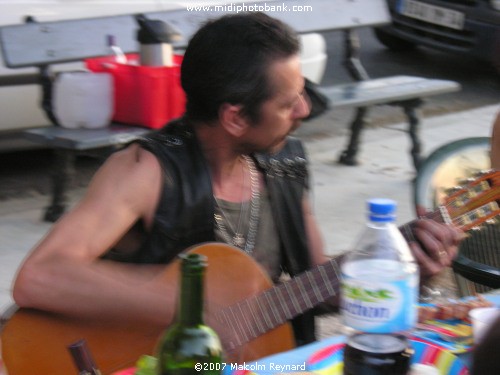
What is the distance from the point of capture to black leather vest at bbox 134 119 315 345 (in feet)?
7.66

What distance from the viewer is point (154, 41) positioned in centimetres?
445

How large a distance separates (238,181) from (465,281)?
854 millimetres

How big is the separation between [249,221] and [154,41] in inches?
84.9

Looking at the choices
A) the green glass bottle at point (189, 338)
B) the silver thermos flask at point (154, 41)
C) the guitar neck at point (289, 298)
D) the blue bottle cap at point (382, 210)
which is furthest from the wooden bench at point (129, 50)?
the green glass bottle at point (189, 338)

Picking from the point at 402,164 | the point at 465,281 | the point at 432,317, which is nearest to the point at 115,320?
the point at 432,317

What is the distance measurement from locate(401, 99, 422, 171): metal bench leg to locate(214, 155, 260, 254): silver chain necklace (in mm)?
3094

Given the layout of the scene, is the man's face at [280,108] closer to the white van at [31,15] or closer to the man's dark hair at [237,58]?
the man's dark hair at [237,58]

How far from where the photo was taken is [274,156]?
2.59m

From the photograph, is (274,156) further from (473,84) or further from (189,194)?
(473,84)

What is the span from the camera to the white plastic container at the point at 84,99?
446 centimetres

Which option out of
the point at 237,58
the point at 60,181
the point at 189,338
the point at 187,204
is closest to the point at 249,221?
the point at 187,204

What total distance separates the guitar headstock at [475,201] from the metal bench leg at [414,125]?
11.6 ft

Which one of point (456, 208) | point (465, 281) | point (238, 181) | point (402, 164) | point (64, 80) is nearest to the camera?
point (456, 208)

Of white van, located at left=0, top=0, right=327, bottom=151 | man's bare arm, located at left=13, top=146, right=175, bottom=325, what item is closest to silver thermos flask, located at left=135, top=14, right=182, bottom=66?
white van, located at left=0, top=0, right=327, bottom=151
